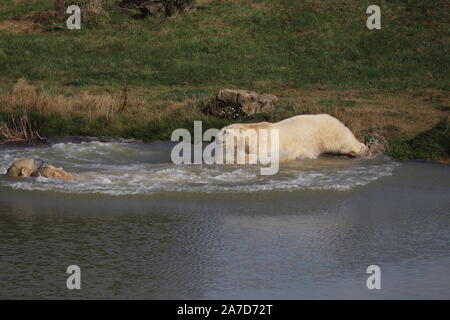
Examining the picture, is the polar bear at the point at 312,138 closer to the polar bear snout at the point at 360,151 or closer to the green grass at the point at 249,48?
the polar bear snout at the point at 360,151

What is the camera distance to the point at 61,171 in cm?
1146

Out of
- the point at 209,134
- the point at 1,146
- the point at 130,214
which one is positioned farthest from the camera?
the point at 209,134

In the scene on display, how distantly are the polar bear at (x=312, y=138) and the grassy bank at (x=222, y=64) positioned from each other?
5.43 feet

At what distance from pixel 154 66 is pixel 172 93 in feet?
20.7

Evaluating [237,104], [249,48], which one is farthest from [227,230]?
[249,48]

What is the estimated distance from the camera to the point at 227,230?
8961 mm

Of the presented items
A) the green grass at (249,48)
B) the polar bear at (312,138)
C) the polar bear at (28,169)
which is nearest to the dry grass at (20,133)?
the polar bear at (28,169)

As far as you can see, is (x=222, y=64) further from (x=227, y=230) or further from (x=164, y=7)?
(x=227, y=230)

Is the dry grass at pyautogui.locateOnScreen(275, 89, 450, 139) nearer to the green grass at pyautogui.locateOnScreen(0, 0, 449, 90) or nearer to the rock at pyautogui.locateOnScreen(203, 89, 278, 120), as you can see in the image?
the rock at pyautogui.locateOnScreen(203, 89, 278, 120)

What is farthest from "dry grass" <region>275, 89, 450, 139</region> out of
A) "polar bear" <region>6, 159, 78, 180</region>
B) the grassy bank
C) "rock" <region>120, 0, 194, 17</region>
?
"rock" <region>120, 0, 194, 17</region>

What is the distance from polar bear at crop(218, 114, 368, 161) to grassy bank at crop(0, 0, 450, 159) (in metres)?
1.65

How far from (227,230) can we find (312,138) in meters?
4.87
